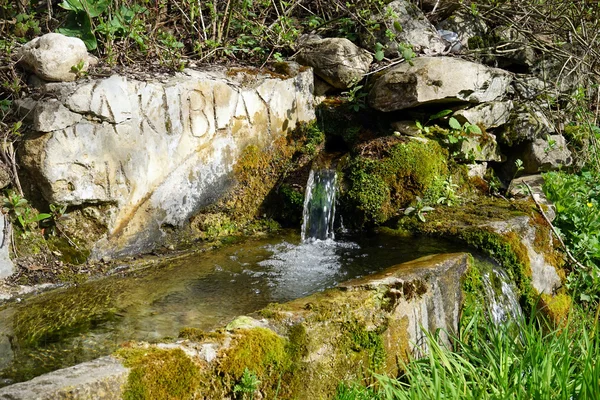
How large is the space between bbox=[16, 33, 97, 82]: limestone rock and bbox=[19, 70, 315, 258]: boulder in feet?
0.63

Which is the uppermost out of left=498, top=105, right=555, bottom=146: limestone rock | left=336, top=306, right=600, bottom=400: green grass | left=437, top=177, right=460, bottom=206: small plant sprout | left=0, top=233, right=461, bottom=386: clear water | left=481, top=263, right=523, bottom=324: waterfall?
left=498, top=105, right=555, bottom=146: limestone rock

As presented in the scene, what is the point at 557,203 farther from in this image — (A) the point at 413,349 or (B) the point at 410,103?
(A) the point at 413,349

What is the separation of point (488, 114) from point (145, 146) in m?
3.70

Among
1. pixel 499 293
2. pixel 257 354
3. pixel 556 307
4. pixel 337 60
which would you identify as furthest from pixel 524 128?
pixel 257 354

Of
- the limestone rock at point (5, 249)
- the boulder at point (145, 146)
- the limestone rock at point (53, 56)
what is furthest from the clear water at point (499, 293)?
the limestone rock at point (53, 56)

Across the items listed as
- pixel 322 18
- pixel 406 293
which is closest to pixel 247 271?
pixel 406 293

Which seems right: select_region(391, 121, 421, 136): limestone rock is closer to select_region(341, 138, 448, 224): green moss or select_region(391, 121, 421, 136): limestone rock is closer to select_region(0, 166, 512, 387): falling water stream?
select_region(341, 138, 448, 224): green moss

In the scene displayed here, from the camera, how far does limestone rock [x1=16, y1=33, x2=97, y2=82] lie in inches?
199

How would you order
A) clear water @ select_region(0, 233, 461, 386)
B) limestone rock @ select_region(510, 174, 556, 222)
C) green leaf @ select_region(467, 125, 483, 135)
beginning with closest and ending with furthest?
1. clear water @ select_region(0, 233, 461, 386)
2. limestone rock @ select_region(510, 174, 556, 222)
3. green leaf @ select_region(467, 125, 483, 135)

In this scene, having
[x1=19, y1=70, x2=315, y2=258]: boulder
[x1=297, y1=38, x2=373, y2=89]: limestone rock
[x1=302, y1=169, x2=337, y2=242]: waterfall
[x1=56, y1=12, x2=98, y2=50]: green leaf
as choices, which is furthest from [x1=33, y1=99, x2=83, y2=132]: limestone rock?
[x1=297, y1=38, x2=373, y2=89]: limestone rock

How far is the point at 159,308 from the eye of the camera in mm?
4086

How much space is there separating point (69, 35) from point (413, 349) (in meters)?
4.47

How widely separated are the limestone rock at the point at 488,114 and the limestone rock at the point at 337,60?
4.01 ft

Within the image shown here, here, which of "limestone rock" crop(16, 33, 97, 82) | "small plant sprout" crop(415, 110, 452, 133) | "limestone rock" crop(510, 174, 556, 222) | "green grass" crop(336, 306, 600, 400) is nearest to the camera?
"green grass" crop(336, 306, 600, 400)
